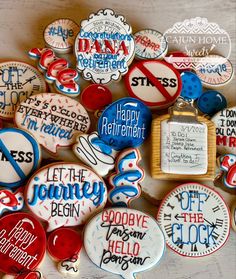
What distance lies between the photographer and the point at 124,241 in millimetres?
773

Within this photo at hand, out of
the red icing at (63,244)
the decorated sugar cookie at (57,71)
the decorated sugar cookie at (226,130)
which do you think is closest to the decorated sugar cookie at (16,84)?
the decorated sugar cookie at (57,71)

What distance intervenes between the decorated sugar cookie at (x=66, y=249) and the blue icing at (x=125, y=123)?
0.62 feet

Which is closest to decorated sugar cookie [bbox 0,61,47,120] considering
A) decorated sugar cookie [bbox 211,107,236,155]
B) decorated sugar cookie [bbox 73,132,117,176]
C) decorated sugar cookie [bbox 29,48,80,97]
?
decorated sugar cookie [bbox 29,48,80,97]

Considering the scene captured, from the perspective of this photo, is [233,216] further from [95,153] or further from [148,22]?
[148,22]

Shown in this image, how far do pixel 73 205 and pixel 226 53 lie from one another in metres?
0.48

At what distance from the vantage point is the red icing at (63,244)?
761mm

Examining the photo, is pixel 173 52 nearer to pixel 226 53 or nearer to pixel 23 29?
pixel 226 53

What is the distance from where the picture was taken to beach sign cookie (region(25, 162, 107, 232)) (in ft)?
2.54

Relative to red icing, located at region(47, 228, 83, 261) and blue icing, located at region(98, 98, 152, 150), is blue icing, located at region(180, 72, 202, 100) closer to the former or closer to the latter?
blue icing, located at region(98, 98, 152, 150)

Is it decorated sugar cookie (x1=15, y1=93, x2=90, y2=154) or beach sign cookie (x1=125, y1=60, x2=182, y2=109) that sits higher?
beach sign cookie (x1=125, y1=60, x2=182, y2=109)

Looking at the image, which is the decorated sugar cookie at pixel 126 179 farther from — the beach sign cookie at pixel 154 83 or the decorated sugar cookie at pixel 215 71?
the decorated sugar cookie at pixel 215 71

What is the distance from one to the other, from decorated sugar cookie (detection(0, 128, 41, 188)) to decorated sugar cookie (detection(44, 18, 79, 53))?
0.21 m

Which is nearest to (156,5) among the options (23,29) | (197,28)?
(197,28)

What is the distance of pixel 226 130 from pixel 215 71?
14cm
